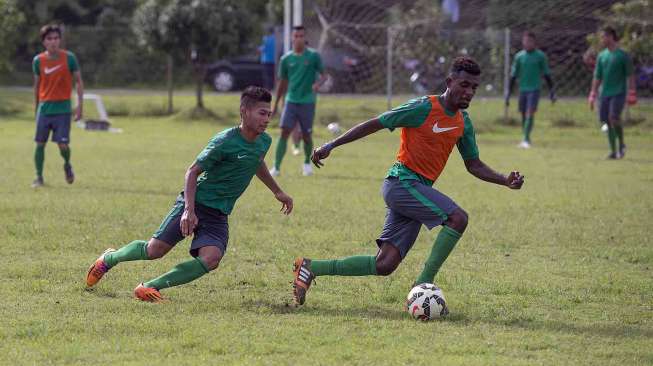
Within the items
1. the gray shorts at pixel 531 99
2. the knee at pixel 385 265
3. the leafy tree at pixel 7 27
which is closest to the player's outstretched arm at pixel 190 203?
the knee at pixel 385 265

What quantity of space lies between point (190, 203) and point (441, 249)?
161 cm

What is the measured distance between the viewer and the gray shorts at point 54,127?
13.6 m

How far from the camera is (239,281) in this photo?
7910 millimetres

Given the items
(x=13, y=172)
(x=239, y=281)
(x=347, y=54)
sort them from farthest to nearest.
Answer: (x=347, y=54)
(x=13, y=172)
(x=239, y=281)

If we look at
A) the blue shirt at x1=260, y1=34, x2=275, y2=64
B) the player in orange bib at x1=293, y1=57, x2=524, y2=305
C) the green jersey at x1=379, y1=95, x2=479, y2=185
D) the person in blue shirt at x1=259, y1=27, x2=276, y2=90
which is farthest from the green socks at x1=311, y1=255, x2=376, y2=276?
the blue shirt at x1=260, y1=34, x2=275, y2=64

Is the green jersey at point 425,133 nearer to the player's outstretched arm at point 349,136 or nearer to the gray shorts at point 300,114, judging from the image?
the player's outstretched arm at point 349,136

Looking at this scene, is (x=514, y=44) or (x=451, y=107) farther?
(x=514, y=44)

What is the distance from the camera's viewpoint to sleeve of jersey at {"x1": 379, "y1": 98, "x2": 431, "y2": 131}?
6.87 metres

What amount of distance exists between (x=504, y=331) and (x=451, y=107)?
59.1 inches

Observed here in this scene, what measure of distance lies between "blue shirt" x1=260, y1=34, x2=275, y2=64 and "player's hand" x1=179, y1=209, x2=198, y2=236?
2895cm

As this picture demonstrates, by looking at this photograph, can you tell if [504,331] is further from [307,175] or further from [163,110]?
[163,110]

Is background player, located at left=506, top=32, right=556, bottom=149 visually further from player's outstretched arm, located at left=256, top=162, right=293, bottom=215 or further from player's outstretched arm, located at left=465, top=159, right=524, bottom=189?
player's outstretched arm, located at left=256, top=162, right=293, bottom=215

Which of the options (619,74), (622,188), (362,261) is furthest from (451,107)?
(619,74)

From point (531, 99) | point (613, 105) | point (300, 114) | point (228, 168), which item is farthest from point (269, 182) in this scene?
point (531, 99)
